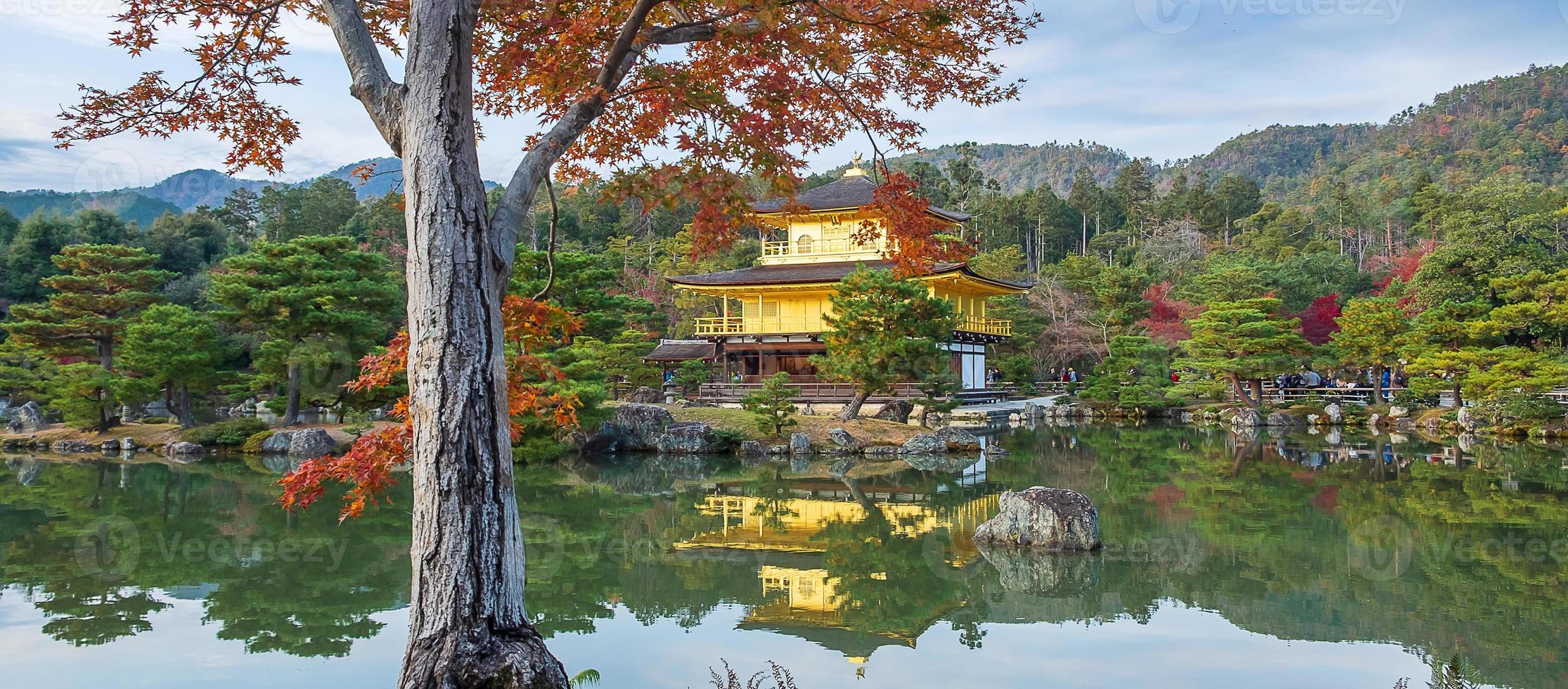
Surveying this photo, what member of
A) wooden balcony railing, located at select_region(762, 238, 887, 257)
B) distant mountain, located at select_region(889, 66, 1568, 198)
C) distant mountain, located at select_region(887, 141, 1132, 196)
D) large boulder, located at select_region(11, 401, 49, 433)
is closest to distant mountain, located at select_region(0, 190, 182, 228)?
large boulder, located at select_region(11, 401, 49, 433)

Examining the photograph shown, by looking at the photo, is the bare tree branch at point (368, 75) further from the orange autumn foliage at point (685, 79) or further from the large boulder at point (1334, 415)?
the large boulder at point (1334, 415)

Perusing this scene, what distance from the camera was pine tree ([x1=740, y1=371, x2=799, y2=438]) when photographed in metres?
15.7

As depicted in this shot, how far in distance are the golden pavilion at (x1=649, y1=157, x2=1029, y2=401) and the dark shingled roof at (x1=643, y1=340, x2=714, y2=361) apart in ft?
0.08

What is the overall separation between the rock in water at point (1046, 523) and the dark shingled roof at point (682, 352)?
15.4 m

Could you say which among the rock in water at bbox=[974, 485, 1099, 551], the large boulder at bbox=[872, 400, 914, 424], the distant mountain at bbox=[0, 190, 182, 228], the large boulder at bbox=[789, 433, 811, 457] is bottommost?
the large boulder at bbox=[789, 433, 811, 457]

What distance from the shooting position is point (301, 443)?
1515 centimetres

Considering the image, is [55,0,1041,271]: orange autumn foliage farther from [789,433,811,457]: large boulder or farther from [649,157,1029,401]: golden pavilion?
[649,157,1029,401]: golden pavilion

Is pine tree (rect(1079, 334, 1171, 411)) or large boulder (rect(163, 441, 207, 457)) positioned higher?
pine tree (rect(1079, 334, 1171, 411))

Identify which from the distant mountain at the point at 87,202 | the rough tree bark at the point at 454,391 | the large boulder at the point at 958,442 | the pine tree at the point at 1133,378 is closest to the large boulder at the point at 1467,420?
the pine tree at the point at 1133,378

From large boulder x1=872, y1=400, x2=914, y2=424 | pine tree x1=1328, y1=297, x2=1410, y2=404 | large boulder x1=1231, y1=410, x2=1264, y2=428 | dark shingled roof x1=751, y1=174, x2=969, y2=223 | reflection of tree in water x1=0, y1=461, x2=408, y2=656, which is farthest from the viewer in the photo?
dark shingled roof x1=751, y1=174, x2=969, y2=223

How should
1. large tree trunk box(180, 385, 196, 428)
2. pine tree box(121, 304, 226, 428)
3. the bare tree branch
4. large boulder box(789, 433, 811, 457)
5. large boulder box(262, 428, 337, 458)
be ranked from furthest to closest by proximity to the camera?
large tree trunk box(180, 385, 196, 428)
pine tree box(121, 304, 226, 428)
large boulder box(789, 433, 811, 457)
large boulder box(262, 428, 337, 458)
the bare tree branch

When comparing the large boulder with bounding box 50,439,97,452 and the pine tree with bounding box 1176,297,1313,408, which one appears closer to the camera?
the large boulder with bounding box 50,439,97,452

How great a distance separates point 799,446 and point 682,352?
27.9 feet

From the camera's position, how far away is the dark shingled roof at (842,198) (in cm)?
2177
